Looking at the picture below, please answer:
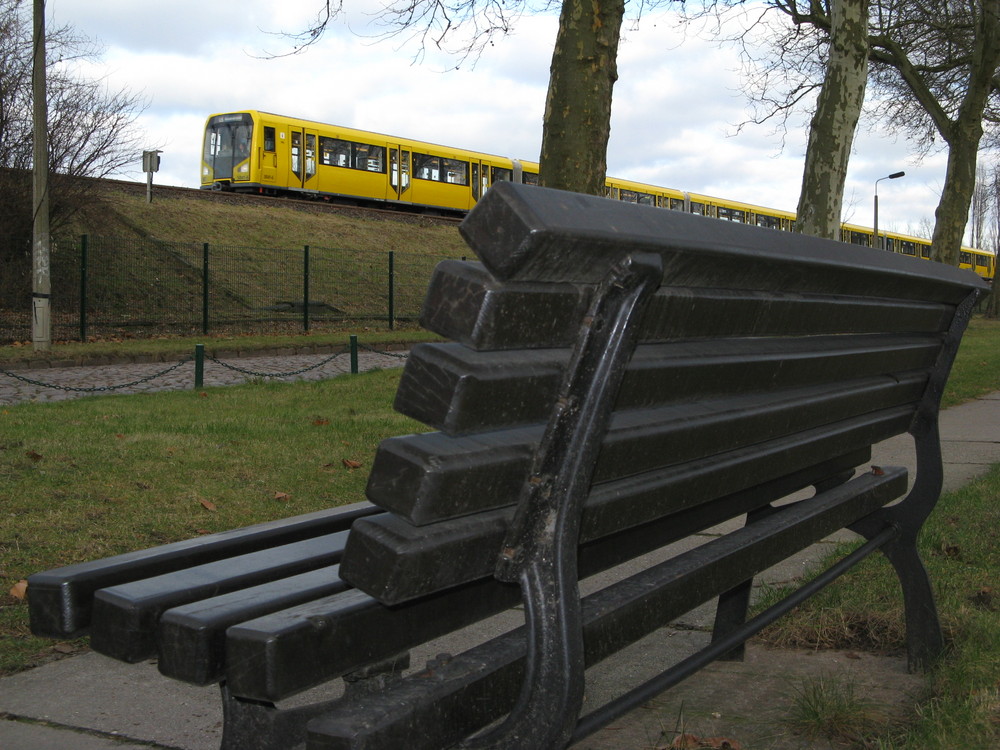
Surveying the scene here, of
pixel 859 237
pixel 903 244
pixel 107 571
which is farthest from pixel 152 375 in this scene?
pixel 903 244

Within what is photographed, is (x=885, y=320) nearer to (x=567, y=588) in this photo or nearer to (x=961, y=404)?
(x=567, y=588)

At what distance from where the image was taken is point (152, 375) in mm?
13828

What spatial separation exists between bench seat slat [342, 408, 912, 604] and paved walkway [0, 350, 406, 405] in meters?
9.83

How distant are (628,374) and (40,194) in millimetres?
16368

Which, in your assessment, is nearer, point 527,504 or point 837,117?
point 527,504

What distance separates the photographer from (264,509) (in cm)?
531

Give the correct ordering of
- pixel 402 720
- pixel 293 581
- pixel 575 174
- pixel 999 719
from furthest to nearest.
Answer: pixel 575 174, pixel 999 719, pixel 293 581, pixel 402 720

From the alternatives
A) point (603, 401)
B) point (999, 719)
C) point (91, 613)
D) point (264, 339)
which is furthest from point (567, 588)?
point (264, 339)

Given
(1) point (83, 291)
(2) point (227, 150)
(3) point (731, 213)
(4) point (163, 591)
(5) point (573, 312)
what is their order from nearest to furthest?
(5) point (573, 312) → (4) point (163, 591) → (1) point (83, 291) → (2) point (227, 150) → (3) point (731, 213)

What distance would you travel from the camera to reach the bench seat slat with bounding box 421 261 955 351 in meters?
1.25

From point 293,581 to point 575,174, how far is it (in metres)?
6.88

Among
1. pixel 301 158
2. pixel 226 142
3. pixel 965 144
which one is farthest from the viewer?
pixel 301 158

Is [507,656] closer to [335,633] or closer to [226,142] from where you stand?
[335,633]

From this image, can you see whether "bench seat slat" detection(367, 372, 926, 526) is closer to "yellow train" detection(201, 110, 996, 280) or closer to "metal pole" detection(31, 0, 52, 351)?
"metal pole" detection(31, 0, 52, 351)
